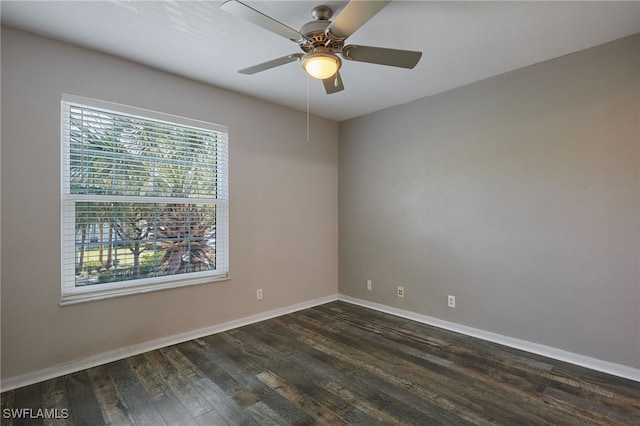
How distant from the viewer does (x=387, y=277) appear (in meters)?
3.91

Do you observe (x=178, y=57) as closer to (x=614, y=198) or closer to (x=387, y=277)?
(x=387, y=277)

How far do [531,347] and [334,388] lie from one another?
1.88m

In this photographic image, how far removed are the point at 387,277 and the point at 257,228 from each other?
1716mm

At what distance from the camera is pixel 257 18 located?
1647 millimetres

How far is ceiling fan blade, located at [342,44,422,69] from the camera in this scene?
6.22 ft

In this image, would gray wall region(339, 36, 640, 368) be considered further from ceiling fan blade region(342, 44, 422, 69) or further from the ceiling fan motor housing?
the ceiling fan motor housing

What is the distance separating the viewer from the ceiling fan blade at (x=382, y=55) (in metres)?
1.90

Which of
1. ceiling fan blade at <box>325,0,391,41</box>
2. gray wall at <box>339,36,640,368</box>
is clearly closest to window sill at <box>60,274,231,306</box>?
gray wall at <box>339,36,640,368</box>

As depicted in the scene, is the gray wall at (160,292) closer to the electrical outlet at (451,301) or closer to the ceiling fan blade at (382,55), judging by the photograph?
the electrical outlet at (451,301)

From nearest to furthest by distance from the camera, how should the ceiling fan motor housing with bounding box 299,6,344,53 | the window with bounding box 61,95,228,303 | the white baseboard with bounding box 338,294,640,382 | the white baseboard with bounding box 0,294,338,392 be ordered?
the ceiling fan motor housing with bounding box 299,6,344,53, the white baseboard with bounding box 0,294,338,392, the white baseboard with bounding box 338,294,640,382, the window with bounding box 61,95,228,303

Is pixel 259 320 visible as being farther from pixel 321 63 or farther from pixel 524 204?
pixel 524 204

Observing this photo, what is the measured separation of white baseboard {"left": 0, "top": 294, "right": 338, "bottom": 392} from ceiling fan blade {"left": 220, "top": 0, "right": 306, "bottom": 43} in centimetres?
274

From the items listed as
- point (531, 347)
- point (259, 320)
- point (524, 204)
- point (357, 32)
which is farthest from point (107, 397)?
point (524, 204)

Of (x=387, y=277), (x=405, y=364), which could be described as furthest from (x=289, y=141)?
(x=405, y=364)
